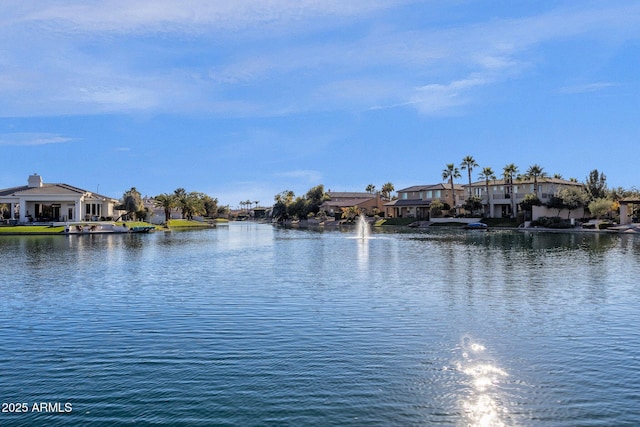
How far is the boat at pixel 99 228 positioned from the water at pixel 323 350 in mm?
45894

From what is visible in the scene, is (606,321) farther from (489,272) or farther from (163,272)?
(163,272)

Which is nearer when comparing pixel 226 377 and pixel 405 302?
pixel 226 377

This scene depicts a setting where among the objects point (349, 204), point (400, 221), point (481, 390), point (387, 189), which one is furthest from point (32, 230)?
point (387, 189)

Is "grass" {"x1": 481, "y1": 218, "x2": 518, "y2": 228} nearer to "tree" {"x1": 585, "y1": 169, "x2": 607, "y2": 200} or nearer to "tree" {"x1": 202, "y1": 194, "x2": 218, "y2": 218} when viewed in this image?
"tree" {"x1": 585, "y1": 169, "x2": 607, "y2": 200}

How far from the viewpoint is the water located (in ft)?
28.8

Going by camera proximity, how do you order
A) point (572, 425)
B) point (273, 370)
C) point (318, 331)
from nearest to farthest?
point (572, 425), point (273, 370), point (318, 331)

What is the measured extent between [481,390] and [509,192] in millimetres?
92915

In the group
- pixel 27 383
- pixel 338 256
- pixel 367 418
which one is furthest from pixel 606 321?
pixel 338 256

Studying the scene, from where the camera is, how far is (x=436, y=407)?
29.1 feet

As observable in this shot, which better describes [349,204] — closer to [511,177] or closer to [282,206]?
[282,206]

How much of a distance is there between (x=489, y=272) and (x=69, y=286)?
20943 mm

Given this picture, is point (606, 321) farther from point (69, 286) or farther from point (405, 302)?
point (69, 286)

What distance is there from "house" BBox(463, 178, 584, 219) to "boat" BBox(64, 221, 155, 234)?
6342 cm

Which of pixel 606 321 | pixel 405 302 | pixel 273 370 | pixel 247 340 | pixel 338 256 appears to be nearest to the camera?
pixel 273 370
